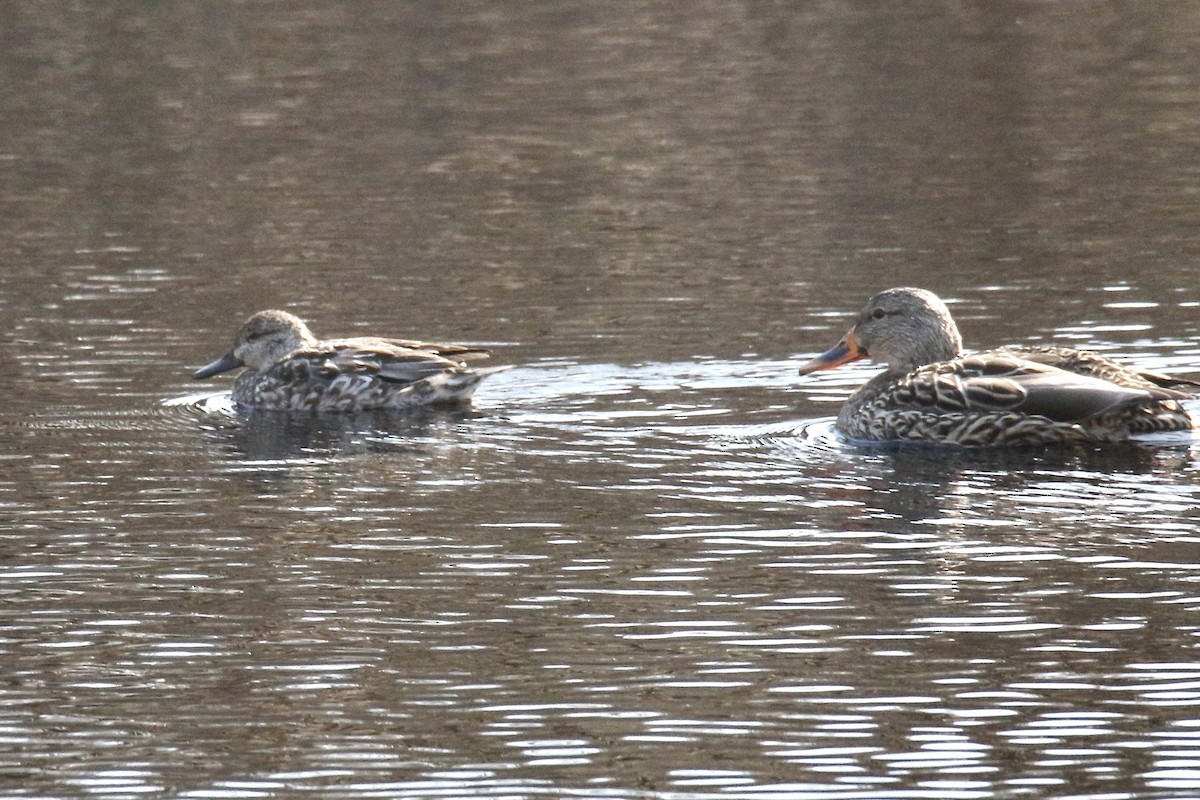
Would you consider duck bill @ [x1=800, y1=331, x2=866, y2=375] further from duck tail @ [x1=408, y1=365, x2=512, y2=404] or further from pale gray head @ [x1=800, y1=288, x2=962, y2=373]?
duck tail @ [x1=408, y1=365, x2=512, y2=404]

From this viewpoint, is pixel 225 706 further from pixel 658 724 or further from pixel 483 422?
pixel 483 422

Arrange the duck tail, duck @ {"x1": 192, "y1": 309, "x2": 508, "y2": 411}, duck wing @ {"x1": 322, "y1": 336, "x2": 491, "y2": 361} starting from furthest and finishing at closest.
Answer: duck wing @ {"x1": 322, "y1": 336, "x2": 491, "y2": 361} < duck @ {"x1": 192, "y1": 309, "x2": 508, "y2": 411} < the duck tail

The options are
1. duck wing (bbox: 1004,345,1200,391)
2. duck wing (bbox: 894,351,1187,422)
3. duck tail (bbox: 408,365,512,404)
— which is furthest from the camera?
duck tail (bbox: 408,365,512,404)

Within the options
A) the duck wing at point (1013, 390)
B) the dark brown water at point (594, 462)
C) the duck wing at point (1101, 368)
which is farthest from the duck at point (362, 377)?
the duck wing at point (1101, 368)

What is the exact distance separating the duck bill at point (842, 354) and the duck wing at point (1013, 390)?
66 cm

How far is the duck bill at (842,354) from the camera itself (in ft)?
40.0

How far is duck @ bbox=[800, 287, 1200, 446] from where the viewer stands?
1080 centimetres

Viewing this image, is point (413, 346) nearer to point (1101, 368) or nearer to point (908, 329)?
point (908, 329)

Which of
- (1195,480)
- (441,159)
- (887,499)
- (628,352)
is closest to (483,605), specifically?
(887,499)

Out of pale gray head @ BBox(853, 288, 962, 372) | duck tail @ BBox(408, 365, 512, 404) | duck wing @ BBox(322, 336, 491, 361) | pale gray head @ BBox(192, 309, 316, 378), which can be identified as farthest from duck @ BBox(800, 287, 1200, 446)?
pale gray head @ BBox(192, 309, 316, 378)

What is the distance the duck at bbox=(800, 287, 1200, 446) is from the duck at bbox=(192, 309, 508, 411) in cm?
218

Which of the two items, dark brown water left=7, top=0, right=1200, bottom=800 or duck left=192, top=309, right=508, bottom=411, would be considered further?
duck left=192, top=309, right=508, bottom=411

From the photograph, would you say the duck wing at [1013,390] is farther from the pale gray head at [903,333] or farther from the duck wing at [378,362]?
the duck wing at [378,362]

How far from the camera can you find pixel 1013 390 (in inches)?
431
